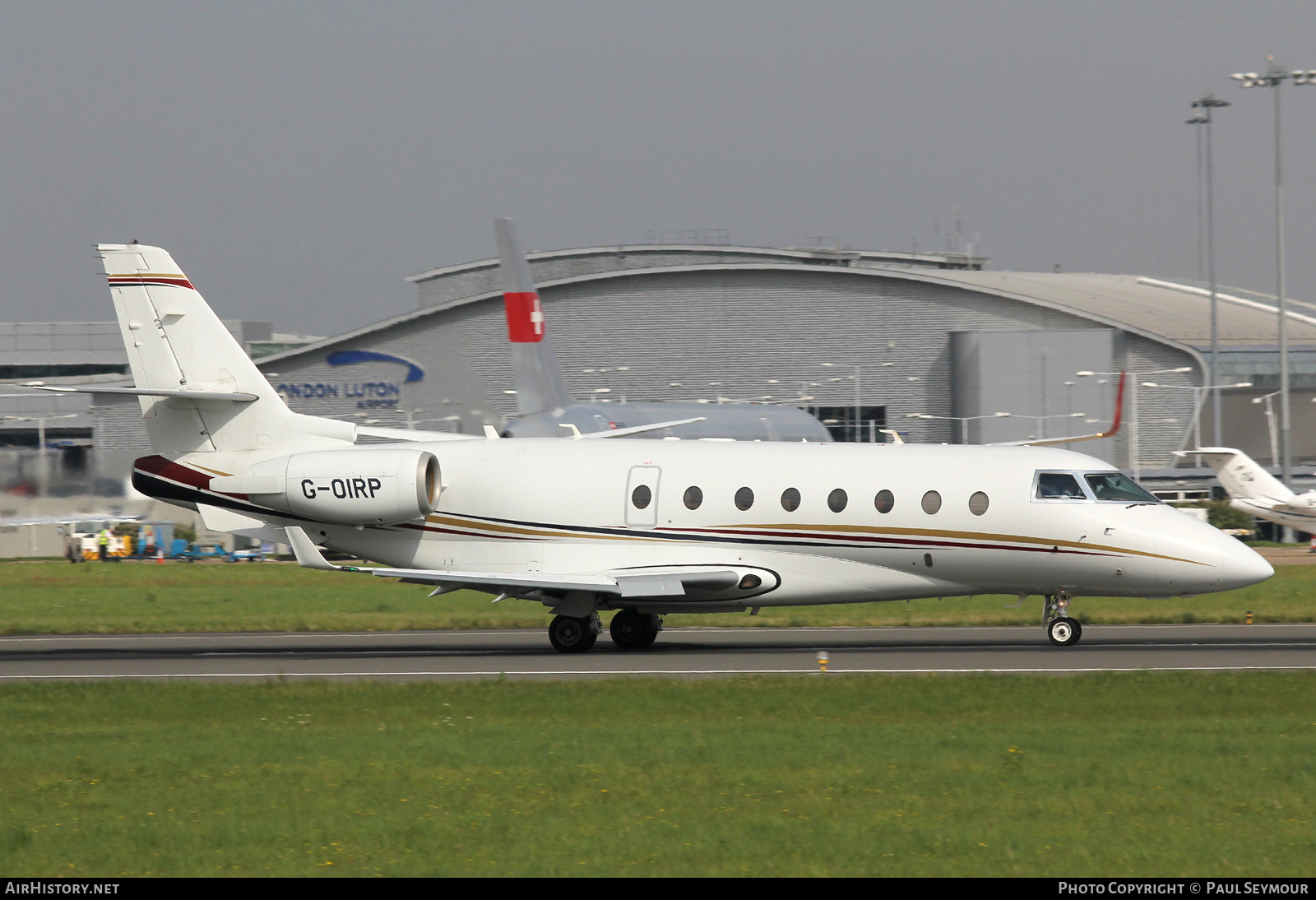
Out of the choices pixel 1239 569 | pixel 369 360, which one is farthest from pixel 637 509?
pixel 369 360

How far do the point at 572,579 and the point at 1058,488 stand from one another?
284 inches

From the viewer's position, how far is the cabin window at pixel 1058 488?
21031 mm

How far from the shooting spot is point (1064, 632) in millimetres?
21297

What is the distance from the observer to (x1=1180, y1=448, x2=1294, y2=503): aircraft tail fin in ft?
164

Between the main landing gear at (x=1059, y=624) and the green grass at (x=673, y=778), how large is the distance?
13.7ft

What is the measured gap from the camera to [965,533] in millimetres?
21000

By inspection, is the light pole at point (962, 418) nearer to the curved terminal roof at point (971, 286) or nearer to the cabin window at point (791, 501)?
the curved terminal roof at point (971, 286)

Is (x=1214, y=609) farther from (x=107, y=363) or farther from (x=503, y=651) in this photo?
(x=107, y=363)

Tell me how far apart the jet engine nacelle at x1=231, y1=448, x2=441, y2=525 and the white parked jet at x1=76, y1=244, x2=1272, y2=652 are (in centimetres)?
3

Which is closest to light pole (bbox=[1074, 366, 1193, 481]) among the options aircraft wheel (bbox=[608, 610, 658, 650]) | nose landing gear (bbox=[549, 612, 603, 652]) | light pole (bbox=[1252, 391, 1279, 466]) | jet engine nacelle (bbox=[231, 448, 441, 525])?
light pole (bbox=[1252, 391, 1279, 466])

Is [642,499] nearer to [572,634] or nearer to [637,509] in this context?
[637,509]

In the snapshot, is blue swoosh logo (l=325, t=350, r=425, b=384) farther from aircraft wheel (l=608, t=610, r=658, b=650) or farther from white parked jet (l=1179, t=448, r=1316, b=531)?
aircraft wheel (l=608, t=610, r=658, b=650)

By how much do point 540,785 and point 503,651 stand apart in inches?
435
